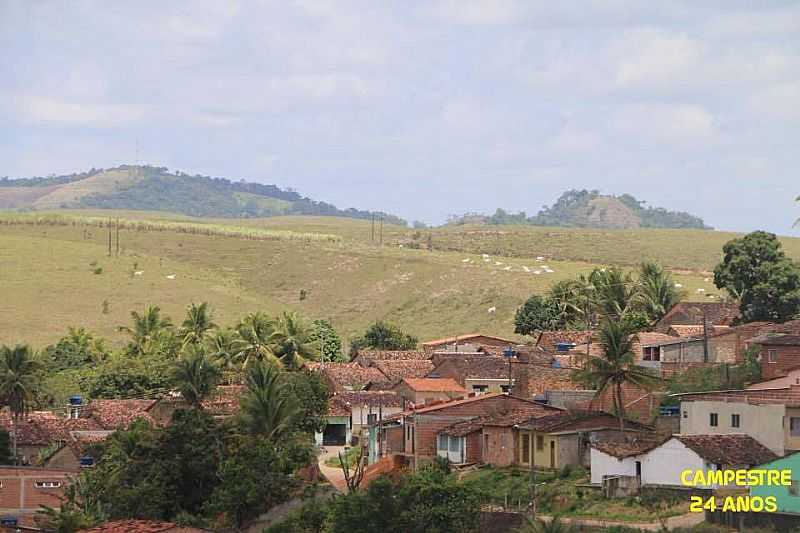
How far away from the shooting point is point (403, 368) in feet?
332

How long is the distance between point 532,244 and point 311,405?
363 feet

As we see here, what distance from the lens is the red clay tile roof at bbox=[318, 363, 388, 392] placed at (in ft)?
324

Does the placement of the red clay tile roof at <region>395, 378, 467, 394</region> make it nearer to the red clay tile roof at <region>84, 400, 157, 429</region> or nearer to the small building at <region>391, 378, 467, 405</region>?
the small building at <region>391, 378, 467, 405</region>

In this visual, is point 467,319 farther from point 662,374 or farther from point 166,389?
point 662,374

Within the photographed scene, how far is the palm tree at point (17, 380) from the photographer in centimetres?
8344

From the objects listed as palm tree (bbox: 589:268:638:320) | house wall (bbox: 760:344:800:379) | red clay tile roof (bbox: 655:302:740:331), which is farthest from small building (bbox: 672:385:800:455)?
palm tree (bbox: 589:268:638:320)

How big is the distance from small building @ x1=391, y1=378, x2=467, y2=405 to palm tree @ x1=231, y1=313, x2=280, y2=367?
38.1 feet

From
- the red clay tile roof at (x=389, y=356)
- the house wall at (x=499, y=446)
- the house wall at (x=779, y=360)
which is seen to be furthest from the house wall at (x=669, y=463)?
the red clay tile roof at (x=389, y=356)

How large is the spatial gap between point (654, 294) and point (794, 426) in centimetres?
4794

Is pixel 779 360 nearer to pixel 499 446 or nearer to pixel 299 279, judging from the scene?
pixel 499 446

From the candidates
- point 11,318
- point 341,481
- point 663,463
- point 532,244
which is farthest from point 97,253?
point 663,463

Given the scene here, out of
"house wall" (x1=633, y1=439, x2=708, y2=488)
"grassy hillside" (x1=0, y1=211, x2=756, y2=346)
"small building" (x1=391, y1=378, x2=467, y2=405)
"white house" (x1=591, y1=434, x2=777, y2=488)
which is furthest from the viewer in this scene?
"grassy hillside" (x1=0, y1=211, x2=756, y2=346)

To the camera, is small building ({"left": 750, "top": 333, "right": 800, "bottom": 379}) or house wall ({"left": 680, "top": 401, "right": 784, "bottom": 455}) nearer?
house wall ({"left": 680, "top": 401, "right": 784, "bottom": 455})

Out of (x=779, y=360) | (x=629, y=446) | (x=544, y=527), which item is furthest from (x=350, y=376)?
(x=544, y=527)
